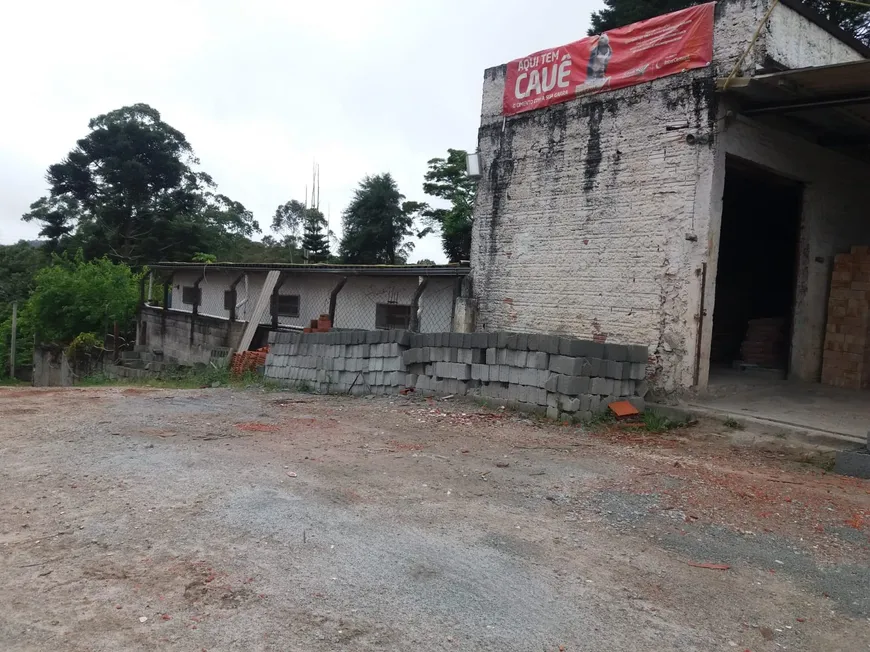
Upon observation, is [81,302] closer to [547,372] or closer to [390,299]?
[390,299]

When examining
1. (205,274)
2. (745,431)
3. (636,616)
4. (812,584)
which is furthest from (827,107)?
(205,274)

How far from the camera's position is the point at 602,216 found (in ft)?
29.1

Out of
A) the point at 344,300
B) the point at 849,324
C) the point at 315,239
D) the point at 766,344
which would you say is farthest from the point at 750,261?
the point at 315,239

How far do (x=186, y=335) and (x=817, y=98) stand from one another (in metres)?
16.1

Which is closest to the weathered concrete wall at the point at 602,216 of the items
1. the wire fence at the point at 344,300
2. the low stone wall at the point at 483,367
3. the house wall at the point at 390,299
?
the low stone wall at the point at 483,367

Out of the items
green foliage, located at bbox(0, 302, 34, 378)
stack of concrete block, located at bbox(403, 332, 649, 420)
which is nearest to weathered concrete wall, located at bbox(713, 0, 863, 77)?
stack of concrete block, located at bbox(403, 332, 649, 420)

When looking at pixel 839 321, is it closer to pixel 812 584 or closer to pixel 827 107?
pixel 827 107

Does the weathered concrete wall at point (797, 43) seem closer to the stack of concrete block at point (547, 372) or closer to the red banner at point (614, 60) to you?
the red banner at point (614, 60)

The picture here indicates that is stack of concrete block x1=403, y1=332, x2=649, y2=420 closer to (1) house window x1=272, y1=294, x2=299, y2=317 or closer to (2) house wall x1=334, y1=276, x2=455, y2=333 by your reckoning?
(2) house wall x1=334, y1=276, x2=455, y2=333

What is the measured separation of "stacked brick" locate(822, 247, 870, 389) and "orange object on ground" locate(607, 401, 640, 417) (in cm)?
346

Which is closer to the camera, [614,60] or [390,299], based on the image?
[614,60]

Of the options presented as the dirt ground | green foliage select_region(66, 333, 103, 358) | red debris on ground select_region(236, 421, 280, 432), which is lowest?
green foliage select_region(66, 333, 103, 358)

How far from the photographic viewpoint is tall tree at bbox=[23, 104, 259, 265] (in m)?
36.2

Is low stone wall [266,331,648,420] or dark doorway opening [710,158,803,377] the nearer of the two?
low stone wall [266,331,648,420]
